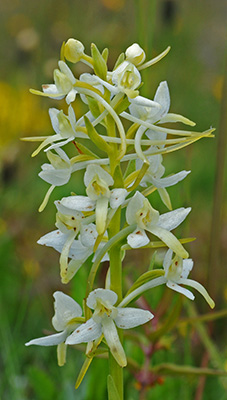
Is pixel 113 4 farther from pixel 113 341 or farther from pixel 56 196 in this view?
pixel 113 341

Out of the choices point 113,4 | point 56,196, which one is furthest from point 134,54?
point 113,4

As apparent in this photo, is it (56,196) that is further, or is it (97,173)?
(56,196)

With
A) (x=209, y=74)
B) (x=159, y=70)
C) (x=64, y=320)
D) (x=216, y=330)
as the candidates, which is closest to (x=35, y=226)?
(x=216, y=330)

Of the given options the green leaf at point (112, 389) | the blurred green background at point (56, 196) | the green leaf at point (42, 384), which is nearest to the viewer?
the green leaf at point (112, 389)

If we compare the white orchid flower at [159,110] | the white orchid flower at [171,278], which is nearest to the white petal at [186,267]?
the white orchid flower at [171,278]

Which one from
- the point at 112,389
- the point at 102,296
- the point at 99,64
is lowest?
the point at 112,389

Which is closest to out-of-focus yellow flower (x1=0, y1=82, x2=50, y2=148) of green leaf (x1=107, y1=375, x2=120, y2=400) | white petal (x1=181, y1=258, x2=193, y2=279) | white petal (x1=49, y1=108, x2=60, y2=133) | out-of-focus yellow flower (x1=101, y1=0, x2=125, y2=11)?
out-of-focus yellow flower (x1=101, y1=0, x2=125, y2=11)

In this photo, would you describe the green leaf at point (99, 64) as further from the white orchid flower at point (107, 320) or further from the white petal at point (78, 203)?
the white orchid flower at point (107, 320)

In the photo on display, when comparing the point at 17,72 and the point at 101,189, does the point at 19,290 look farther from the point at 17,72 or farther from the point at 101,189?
the point at 17,72
